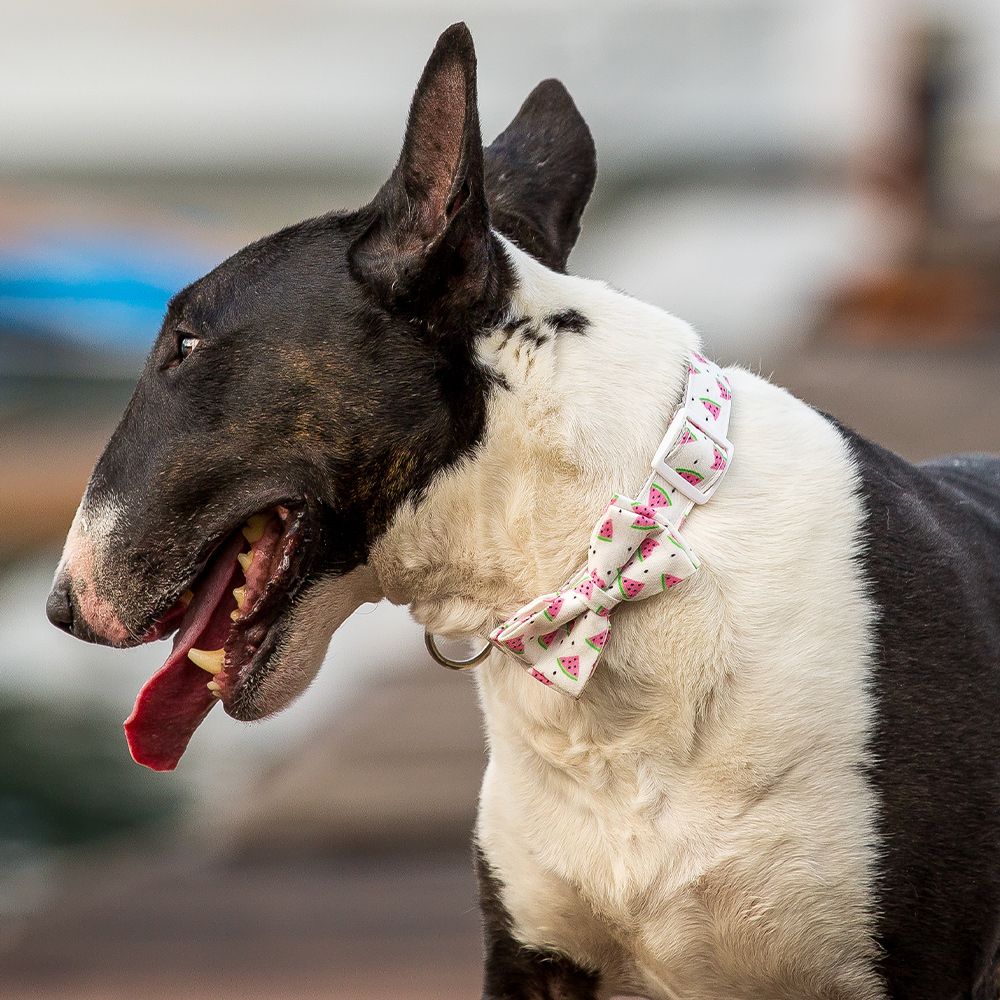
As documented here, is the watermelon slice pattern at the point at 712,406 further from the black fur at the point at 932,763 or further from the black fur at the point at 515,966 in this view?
the black fur at the point at 515,966

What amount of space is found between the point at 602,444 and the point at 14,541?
10762mm

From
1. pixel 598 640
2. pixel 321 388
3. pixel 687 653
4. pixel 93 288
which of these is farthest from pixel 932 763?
pixel 93 288

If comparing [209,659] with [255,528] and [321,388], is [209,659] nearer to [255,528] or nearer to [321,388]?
[255,528]

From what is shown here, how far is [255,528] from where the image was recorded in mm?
2992

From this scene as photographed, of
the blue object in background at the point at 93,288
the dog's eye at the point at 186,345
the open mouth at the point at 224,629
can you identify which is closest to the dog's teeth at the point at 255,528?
the open mouth at the point at 224,629

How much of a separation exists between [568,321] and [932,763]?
919mm

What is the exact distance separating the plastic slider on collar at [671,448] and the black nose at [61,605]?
1.00 meters

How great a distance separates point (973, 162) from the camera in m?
18.8

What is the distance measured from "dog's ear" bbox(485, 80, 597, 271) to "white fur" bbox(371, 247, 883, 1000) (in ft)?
1.31

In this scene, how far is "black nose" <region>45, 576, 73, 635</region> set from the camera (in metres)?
3.02

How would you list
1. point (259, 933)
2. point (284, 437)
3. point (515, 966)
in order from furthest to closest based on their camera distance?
point (259, 933)
point (515, 966)
point (284, 437)

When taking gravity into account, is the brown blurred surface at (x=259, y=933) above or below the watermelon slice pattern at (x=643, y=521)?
below

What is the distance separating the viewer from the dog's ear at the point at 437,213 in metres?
2.76

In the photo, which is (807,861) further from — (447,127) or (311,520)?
(447,127)
